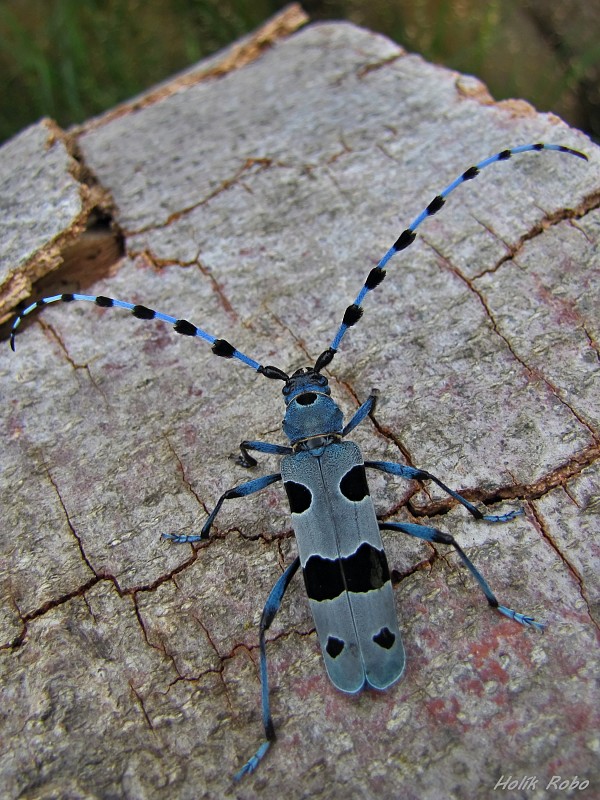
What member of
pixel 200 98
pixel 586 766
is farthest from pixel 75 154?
pixel 586 766

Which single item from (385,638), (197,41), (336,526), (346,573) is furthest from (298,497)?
(197,41)

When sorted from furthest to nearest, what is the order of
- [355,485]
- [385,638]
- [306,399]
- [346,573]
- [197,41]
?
[197,41] → [306,399] → [355,485] → [346,573] → [385,638]

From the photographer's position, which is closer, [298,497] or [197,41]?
[298,497]

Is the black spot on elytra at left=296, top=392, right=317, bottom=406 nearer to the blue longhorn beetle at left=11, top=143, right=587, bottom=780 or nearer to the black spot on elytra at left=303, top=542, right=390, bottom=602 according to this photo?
the blue longhorn beetle at left=11, top=143, right=587, bottom=780

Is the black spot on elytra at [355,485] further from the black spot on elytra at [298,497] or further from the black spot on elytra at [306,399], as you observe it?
the black spot on elytra at [306,399]

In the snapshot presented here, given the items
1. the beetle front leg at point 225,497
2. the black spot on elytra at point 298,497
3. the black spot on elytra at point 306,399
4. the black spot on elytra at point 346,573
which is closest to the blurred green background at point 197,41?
the black spot on elytra at point 306,399

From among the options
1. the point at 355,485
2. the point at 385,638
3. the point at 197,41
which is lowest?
the point at 385,638

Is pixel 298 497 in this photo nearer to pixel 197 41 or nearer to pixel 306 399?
pixel 306 399

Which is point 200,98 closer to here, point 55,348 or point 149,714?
point 55,348
